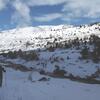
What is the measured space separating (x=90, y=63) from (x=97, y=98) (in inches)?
1515

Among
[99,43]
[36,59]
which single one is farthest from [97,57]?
[36,59]

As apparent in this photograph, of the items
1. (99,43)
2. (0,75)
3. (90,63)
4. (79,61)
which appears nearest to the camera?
(0,75)

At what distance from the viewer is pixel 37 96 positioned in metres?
14.3

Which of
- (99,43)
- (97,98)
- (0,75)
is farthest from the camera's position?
(99,43)

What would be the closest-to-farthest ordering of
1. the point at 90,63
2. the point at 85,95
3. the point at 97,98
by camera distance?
the point at 97,98 < the point at 85,95 < the point at 90,63

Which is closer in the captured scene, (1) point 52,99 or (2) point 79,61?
(1) point 52,99

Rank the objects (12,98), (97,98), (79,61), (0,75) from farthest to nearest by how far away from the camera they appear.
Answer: (79,61), (0,75), (97,98), (12,98)

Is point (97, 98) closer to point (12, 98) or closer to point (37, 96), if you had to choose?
point (37, 96)

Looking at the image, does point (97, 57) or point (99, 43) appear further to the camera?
point (99, 43)

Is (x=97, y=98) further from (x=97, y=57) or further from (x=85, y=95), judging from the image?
(x=97, y=57)

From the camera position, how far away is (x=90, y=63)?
52.2 meters

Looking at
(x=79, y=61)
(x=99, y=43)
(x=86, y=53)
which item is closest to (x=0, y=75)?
(x=79, y=61)

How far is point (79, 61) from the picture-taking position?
187 ft

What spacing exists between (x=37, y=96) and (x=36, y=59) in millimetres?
57557
